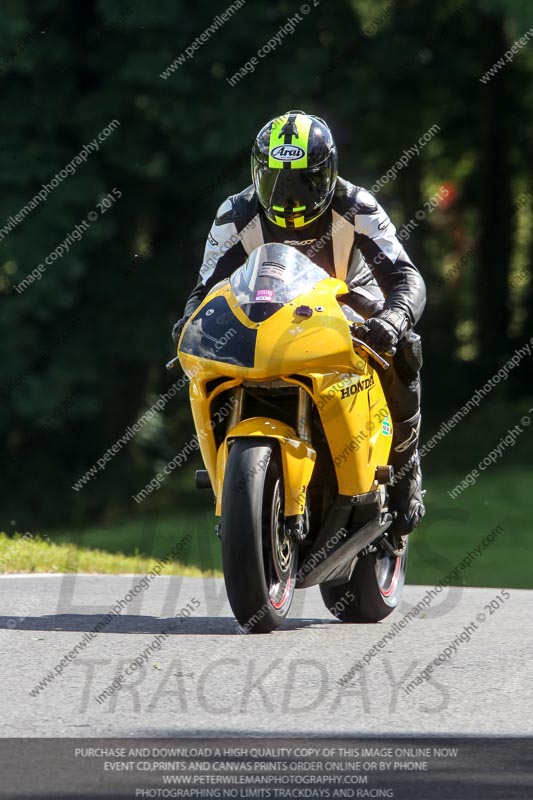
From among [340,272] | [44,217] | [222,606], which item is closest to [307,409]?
[340,272]

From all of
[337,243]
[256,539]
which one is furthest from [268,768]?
[337,243]

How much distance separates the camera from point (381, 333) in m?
6.72

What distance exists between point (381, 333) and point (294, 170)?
0.87 metres

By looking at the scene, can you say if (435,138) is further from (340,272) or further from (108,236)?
(340,272)

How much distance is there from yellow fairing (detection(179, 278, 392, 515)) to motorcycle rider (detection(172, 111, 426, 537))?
211 millimetres

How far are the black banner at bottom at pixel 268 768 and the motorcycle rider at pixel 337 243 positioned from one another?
246cm

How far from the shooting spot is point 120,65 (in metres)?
22.2

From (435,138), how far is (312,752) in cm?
2795

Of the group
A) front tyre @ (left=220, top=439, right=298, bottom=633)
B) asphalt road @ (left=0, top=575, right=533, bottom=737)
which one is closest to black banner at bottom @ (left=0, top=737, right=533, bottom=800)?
asphalt road @ (left=0, top=575, right=533, bottom=737)

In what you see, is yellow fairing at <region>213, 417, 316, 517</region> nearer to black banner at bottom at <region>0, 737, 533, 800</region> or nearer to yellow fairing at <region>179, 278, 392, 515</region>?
yellow fairing at <region>179, 278, 392, 515</region>

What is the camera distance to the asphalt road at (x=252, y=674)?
16.5 ft

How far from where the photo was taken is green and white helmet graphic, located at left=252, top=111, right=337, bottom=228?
6.96m

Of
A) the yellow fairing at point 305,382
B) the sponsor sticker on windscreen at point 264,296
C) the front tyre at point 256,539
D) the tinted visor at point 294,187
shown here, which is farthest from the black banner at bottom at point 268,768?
the tinted visor at point 294,187

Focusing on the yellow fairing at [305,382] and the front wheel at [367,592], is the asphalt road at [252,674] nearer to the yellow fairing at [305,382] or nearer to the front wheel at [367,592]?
the front wheel at [367,592]
